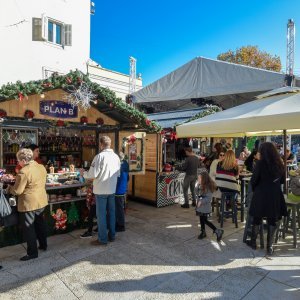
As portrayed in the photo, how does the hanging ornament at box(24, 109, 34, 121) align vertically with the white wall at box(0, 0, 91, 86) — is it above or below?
below

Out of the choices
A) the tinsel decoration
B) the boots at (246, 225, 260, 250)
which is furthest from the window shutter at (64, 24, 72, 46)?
the boots at (246, 225, 260, 250)

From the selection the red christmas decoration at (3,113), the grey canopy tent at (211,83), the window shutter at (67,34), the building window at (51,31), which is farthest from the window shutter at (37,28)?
the red christmas decoration at (3,113)

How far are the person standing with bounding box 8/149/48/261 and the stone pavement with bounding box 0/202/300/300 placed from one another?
0.36 meters

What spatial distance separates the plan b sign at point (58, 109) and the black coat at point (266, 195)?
392 centimetres

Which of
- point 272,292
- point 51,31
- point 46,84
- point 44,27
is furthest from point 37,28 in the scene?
point 272,292

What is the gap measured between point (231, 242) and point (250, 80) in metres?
6.44

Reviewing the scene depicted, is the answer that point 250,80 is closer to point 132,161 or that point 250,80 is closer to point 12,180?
point 132,161

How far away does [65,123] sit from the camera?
5.89 m

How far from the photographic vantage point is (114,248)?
4340 mm

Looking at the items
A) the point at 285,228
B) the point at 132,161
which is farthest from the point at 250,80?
the point at 285,228

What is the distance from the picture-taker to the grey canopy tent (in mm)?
9078

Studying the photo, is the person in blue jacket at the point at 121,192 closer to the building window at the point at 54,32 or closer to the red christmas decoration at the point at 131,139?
the red christmas decoration at the point at 131,139

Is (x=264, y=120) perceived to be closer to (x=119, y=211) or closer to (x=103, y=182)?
(x=103, y=182)

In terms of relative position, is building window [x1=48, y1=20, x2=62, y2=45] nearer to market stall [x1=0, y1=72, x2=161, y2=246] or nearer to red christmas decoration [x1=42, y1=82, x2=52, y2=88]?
market stall [x1=0, y1=72, x2=161, y2=246]
